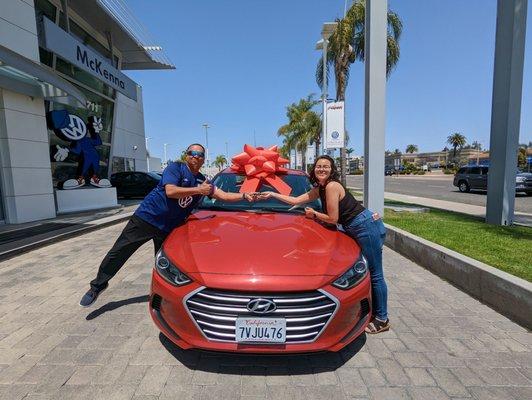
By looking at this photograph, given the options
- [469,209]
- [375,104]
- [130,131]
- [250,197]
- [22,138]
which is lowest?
[469,209]

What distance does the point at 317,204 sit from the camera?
3.72m

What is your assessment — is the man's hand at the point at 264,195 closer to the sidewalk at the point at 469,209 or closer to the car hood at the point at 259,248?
the car hood at the point at 259,248

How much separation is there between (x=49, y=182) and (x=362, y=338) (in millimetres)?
9828

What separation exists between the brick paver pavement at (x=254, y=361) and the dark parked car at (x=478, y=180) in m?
16.7

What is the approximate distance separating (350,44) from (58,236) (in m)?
15.0

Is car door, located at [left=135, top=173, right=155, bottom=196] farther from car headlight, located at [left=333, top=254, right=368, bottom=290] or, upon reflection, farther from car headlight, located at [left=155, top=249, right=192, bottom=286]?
car headlight, located at [left=333, top=254, right=368, bottom=290]

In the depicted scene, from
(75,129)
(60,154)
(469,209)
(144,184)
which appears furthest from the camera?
(144,184)

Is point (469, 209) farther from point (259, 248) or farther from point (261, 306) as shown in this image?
point (261, 306)

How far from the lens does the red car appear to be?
219cm

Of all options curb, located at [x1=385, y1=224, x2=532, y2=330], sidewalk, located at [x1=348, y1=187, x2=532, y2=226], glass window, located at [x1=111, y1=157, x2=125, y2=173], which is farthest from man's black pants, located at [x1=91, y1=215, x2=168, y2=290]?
glass window, located at [x1=111, y1=157, x2=125, y2=173]

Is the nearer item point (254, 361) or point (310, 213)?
point (254, 361)

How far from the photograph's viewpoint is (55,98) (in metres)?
9.92

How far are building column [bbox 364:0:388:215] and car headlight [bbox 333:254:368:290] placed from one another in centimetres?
476

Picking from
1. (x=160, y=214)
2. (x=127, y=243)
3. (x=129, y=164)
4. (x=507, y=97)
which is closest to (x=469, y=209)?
(x=507, y=97)
